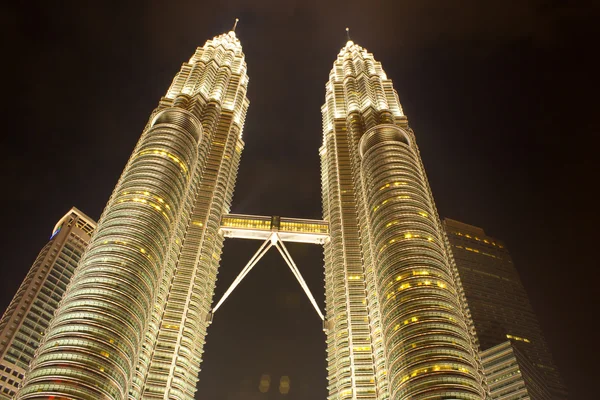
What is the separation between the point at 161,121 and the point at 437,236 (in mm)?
75822

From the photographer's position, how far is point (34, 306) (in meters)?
171

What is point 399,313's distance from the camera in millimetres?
98688

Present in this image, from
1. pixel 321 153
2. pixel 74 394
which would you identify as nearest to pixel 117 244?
pixel 74 394

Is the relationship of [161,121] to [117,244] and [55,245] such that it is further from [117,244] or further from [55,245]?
[55,245]

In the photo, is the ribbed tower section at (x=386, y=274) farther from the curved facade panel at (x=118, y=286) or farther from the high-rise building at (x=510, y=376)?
the curved facade panel at (x=118, y=286)

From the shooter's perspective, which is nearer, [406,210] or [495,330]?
[406,210]

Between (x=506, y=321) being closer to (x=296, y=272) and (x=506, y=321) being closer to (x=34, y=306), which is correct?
(x=296, y=272)

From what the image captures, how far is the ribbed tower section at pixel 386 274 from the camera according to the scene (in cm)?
9056

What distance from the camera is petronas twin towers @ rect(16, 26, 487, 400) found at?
3516 inches

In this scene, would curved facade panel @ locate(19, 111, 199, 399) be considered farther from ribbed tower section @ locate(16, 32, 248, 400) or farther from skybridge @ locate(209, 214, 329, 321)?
skybridge @ locate(209, 214, 329, 321)

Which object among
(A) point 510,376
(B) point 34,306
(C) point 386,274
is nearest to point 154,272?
(C) point 386,274

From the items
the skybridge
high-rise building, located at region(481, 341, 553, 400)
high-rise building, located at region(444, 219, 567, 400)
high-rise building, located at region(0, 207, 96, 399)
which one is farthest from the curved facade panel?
high-rise building, located at region(444, 219, 567, 400)

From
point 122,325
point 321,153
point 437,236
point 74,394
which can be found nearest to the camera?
point 74,394

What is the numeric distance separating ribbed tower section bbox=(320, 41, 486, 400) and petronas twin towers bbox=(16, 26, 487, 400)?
0.99ft
